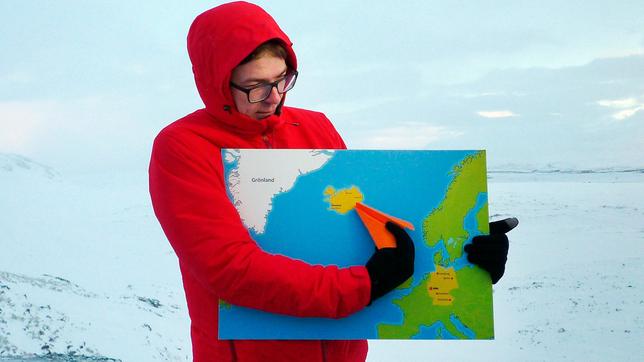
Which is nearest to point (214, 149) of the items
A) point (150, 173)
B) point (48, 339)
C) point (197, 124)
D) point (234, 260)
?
point (197, 124)

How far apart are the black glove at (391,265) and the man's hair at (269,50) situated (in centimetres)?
80

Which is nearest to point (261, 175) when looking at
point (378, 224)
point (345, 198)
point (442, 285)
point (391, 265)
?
point (345, 198)

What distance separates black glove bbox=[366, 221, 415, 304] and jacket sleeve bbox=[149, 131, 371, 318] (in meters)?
0.04

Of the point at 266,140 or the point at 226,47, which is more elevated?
the point at 226,47

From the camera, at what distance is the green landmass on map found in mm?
2006

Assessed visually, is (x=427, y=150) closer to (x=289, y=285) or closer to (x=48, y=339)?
(x=289, y=285)

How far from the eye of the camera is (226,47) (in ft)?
6.30

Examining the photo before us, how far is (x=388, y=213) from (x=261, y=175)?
496mm

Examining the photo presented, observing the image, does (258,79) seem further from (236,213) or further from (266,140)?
(236,213)

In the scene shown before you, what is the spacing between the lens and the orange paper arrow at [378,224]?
1.93m

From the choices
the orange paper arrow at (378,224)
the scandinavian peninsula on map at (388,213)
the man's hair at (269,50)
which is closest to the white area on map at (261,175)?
the scandinavian peninsula on map at (388,213)

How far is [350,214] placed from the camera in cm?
201

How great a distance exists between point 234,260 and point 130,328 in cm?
384

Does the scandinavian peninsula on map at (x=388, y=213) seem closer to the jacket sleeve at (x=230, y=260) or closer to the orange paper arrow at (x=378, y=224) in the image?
the orange paper arrow at (x=378, y=224)
